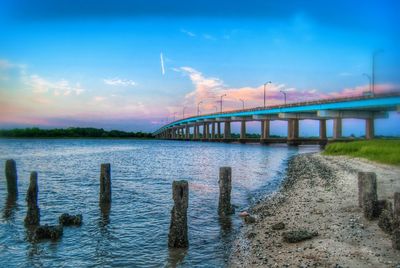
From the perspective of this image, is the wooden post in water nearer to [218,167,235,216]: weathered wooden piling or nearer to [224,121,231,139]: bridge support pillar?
[218,167,235,216]: weathered wooden piling

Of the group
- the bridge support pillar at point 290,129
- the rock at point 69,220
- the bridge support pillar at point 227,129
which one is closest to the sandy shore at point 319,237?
the rock at point 69,220

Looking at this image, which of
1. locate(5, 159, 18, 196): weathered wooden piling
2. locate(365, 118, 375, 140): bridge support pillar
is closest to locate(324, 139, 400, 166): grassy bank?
locate(5, 159, 18, 196): weathered wooden piling

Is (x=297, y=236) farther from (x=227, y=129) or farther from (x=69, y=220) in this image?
(x=227, y=129)

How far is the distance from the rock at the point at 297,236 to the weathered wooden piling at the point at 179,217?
2989 mm

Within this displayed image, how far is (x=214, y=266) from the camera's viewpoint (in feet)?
30.8

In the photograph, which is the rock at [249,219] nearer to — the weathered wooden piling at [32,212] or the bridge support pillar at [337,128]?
the weathered wooden piling at [32,212]

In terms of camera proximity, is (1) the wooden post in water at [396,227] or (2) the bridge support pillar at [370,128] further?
(2) the bridge support pillar at [370,128]

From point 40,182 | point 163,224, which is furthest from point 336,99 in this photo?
point 163,224

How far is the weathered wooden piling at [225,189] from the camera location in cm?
1493

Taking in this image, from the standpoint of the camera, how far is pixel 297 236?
9922 millimetres

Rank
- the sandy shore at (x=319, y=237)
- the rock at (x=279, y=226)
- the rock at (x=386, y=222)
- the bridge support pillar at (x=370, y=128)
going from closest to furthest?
the sandy shore at (x=319, y=237)
the rock at (x=386, y=222)
the rock at (x=279, y=226)
the bridge support pillar at (x=370, y=128)

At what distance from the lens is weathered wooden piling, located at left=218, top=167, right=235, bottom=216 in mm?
14930

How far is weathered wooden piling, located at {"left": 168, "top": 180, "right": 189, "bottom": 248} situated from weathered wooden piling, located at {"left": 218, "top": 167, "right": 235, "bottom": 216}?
4.13 meters

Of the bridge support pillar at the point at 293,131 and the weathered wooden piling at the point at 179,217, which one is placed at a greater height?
the bridge support pillar at the point at 293,131
